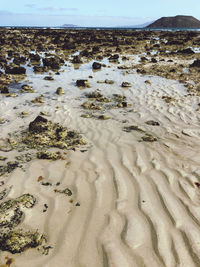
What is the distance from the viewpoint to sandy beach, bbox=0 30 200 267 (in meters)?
2.10

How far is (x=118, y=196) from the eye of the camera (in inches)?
112

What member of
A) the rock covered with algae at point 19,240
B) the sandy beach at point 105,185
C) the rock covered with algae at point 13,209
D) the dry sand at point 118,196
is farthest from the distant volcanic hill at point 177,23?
the rock covered with algae at point 19,240

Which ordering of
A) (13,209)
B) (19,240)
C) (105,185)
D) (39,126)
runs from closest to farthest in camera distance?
(19,240), (13,209), (105,185), (39,126)

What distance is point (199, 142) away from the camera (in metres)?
4.34

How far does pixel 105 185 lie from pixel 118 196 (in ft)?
0.95

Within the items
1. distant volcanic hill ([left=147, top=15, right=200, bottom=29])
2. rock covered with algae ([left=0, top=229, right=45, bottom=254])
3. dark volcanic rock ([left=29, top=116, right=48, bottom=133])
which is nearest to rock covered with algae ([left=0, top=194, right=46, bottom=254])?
rock covered with algae ([left=0, top=229, right=45, bottom=254])

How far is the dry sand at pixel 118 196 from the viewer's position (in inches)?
81.7

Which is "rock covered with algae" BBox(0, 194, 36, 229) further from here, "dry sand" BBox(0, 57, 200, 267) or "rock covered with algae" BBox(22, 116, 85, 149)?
"rock covered with algae" BBox(22, 116, 85, 149)

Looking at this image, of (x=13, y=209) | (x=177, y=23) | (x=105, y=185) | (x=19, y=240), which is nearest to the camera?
(x=19, y=240)

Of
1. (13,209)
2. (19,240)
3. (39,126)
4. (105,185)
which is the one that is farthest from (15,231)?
(39,126)

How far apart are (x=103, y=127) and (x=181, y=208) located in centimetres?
276

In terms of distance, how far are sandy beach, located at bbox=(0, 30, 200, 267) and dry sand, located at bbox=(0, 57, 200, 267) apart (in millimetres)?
11

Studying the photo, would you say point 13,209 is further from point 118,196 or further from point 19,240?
point 118,196

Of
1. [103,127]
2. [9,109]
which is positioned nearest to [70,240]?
[103,127]
